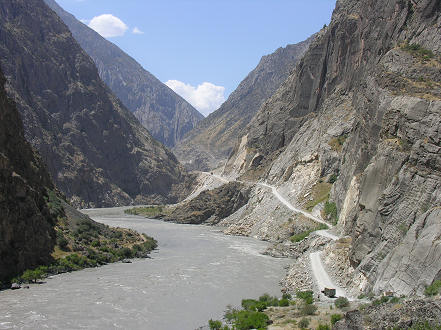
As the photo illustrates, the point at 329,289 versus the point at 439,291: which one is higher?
the point at 439,291

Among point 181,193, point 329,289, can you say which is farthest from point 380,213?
point 181,193

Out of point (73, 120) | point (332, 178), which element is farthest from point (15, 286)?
point (73, 120)

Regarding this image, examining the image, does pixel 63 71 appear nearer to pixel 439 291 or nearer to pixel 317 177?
pixel 317 177

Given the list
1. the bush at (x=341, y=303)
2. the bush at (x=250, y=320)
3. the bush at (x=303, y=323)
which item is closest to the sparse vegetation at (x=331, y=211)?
the bush at (x=341, y=303)

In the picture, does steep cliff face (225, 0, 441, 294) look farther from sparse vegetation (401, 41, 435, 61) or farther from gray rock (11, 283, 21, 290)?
gray rock (11, 283, 21, 290)

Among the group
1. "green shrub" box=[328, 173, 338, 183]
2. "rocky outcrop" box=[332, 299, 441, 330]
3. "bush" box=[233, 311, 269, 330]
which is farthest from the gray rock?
"green shrub" box=[328, 173, 338, 183]

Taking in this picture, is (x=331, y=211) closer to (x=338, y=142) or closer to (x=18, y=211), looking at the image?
(x=338, y=142)
